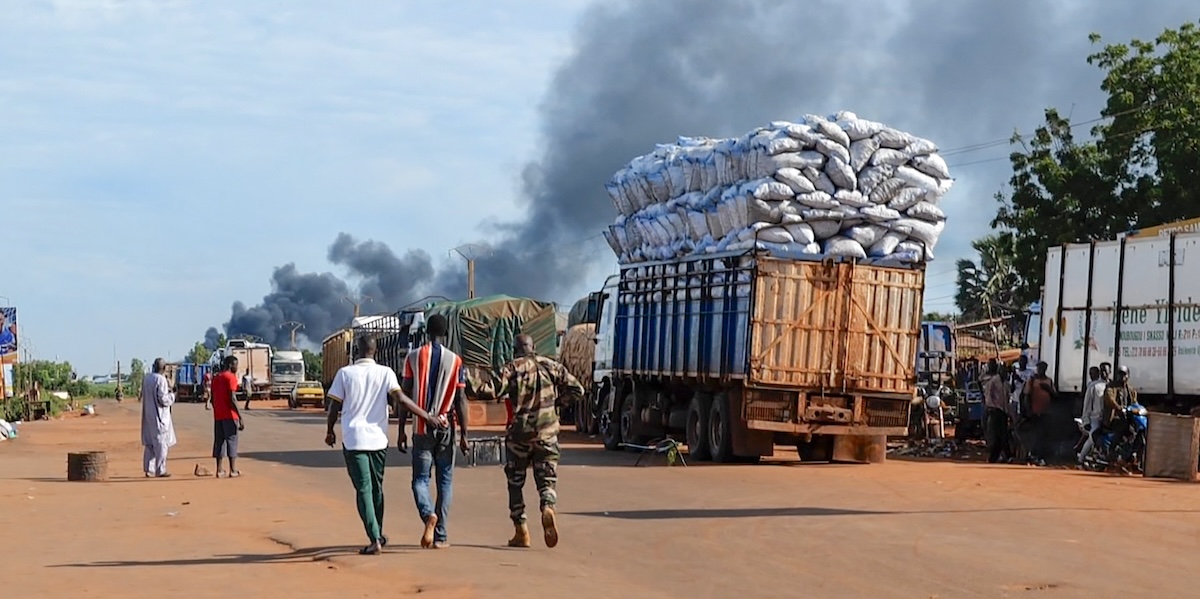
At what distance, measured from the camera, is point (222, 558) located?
11586 millimetres

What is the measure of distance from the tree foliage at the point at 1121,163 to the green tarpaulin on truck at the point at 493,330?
12.9m

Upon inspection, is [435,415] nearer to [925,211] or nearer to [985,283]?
[925,211]

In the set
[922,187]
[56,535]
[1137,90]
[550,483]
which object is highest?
[1137,90]

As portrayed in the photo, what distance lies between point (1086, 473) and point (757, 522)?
843cm

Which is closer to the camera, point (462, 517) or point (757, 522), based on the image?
point (757, 522)

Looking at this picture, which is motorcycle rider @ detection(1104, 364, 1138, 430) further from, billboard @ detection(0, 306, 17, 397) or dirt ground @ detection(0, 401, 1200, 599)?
billboard @ detection(0, 306, 17, 397)

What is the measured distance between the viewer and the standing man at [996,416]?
2359 cm

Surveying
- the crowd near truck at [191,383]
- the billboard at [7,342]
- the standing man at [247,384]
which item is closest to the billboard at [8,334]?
the billboard at [7,342]

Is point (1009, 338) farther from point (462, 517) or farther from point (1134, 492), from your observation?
point (462, 517)

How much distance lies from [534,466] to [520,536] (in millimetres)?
555

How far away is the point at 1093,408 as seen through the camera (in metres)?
20.8

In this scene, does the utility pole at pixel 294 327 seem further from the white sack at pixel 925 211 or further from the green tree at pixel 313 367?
the white sack at pixel 925 211

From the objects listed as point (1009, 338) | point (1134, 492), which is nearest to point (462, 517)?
point (1134, 492)

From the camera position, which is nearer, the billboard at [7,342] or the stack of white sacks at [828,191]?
the stack of white sacks at [828,191]
